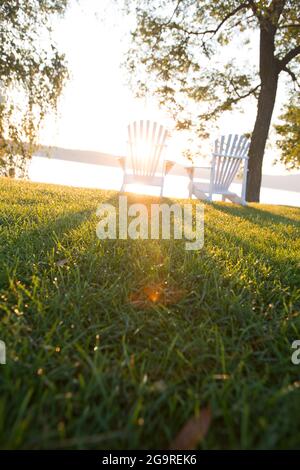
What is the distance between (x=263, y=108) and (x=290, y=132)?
2.82 meters

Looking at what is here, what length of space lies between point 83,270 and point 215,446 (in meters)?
1.14

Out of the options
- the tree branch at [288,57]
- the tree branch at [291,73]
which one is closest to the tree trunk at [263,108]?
the tree branch at [288,57]

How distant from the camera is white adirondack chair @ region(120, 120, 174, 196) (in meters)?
7.54

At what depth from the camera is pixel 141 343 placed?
1.24 metres

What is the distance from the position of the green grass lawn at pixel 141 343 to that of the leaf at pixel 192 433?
0.02m

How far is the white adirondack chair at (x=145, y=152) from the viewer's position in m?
7.54

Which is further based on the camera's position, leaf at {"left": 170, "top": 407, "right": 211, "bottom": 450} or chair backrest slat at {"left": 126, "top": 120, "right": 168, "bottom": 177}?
chair backrest slat at {"left": 126, "top": 120, "right": 168, "bottom": 177}

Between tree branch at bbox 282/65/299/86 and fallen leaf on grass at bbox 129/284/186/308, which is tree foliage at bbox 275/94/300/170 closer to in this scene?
tree branch at bbox 282/65/299/86

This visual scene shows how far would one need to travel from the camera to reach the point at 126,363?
1.08 m

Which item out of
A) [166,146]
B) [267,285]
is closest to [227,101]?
[166,146]

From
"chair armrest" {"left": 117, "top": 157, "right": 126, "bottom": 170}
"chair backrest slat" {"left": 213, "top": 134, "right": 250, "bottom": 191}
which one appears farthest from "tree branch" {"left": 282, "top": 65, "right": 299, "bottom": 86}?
"chair armrest" {"left": 117, "top": 157, "right": 126, "bottom": 170}

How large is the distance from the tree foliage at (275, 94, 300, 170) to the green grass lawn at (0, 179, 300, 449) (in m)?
11.4

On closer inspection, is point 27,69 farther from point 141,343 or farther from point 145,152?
point 141,343

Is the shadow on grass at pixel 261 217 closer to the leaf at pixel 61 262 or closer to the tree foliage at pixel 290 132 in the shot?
the leaf at pixel 61 262
